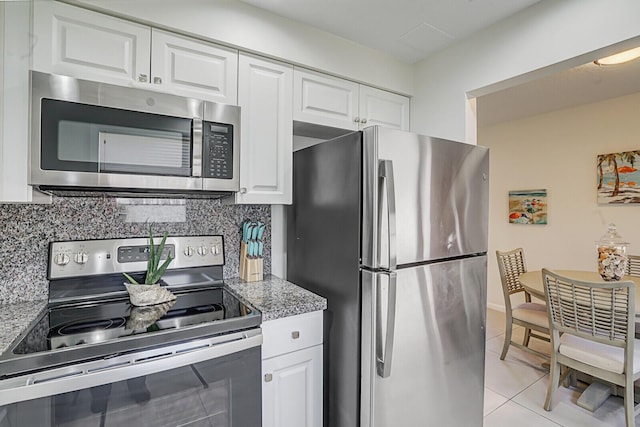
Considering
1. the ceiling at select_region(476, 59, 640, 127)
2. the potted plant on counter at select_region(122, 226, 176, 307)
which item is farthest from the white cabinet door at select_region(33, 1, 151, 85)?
the ceiling at select_region(476, 59, 640, 127)

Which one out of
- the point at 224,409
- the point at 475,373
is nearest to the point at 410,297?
the point at 475,373

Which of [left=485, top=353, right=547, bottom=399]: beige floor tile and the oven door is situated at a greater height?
the oven door

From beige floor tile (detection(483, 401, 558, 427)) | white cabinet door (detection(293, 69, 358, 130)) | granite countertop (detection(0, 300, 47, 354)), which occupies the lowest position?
beige floor tile (detection(483, 401, 558, 427))

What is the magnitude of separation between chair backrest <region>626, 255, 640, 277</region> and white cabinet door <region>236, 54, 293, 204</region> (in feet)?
11.0

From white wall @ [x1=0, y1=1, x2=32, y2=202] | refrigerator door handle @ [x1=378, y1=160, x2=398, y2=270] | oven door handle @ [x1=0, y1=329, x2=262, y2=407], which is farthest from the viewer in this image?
refrigerator door handle @ [x1=378, y1=160, x2=398, y2=270]

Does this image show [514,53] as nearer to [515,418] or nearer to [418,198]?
[418,198]

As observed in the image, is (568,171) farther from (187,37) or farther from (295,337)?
(187,37)

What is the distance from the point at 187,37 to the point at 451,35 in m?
1.49

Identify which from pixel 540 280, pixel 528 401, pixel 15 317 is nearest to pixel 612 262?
pixel 540 280

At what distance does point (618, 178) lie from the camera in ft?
10.7

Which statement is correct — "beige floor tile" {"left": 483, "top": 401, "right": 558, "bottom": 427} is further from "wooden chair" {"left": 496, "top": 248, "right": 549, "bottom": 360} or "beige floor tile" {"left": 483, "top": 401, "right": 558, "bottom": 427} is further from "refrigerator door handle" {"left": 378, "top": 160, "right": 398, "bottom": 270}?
"refrigerator door handle" {"left": 378, "top": 160, "right": 398, "bottom": 270}

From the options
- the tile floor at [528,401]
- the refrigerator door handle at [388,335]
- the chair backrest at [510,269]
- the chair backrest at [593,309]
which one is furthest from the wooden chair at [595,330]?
the refrigerator door handle at [388,335]

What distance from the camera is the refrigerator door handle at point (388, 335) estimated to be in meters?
1.32

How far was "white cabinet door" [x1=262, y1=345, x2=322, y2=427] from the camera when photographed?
1354 millimetres
